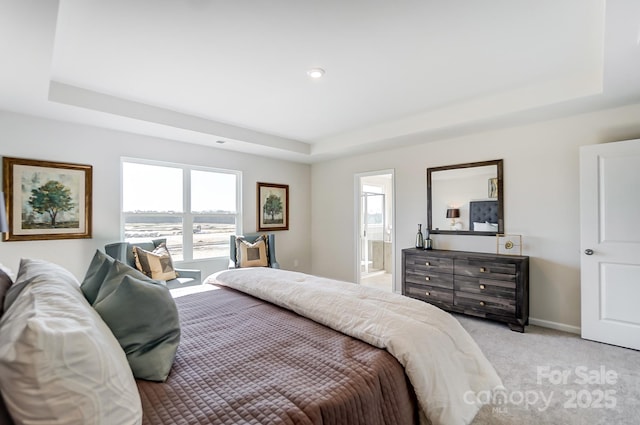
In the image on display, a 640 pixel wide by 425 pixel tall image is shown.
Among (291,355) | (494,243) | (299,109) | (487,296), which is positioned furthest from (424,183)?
(291,355)

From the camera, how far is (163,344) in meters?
1.24

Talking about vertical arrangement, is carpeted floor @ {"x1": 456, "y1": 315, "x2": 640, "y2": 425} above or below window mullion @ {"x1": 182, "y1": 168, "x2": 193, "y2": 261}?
below

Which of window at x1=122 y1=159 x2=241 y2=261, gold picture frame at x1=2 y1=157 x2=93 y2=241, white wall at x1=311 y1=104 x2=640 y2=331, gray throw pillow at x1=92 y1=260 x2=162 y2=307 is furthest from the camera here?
window at x1=122 y1=159 x2=241 y2=261

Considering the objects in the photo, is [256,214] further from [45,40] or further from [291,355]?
[291,355]

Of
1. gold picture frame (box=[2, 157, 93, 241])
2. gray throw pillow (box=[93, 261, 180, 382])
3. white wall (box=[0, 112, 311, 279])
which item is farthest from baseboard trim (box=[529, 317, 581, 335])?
gold picture frame (box=[2, 157, 93, 241])

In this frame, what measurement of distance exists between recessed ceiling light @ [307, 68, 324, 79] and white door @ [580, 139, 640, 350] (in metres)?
2.66

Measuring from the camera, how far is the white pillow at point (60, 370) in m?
0.68

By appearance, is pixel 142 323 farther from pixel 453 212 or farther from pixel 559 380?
pixel 453 212

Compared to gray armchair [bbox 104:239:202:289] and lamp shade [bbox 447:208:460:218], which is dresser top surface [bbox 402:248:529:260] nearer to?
Result: lamp shade [bbox 447:208:460:218]

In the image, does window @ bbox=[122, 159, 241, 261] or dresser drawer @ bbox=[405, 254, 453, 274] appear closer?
dresser drawer @ bbox=[405, 254, 453, 274]

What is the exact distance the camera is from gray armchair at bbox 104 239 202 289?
352cm

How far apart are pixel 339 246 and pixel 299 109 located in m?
2.71

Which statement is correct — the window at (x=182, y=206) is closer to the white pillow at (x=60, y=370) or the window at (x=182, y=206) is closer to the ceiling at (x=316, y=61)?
the ceiling at (x=316, y=61)

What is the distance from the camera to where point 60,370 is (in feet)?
A: 2.37
